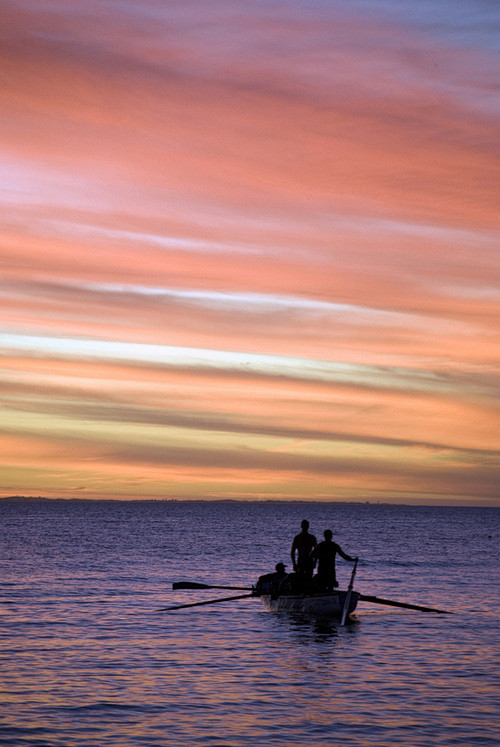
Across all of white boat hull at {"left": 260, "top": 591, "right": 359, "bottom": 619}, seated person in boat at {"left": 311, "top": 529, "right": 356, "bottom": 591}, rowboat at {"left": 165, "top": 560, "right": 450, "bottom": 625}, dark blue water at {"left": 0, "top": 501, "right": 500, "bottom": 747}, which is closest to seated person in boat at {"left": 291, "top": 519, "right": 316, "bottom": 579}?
seated person in boat at {"left": 311, "top": 529, "right": 356, "bottom": 591}

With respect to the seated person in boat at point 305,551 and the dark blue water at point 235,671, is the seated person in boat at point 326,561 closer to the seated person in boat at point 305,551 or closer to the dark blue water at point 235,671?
the seated person in boat at point 305,551

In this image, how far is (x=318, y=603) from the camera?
29984 mm

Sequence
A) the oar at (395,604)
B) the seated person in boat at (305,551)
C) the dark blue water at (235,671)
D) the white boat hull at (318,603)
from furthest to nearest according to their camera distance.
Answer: the oar at (395,604)
the seated person in boat at (305,551)
the white boat hull at (318,603)
the dark blue water at (235,671)

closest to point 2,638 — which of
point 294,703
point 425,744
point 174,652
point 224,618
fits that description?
point 174,652

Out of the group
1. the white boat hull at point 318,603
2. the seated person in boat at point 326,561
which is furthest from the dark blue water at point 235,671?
the seated person in boat at point 326,561

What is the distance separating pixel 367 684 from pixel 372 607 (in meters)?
16.4

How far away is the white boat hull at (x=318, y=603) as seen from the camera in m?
29.5

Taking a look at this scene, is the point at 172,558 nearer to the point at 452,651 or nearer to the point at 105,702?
the point at 452,651

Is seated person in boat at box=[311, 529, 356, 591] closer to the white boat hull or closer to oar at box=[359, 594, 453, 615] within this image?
the white boat hull

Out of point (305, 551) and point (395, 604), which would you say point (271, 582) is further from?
point (395, 604)

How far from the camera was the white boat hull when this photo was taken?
2948cm

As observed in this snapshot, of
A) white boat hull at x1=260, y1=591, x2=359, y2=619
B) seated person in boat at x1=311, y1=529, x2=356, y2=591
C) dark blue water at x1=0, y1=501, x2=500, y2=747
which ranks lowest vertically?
dark blue water at x1=0, y1=501, x2=500, y2=747

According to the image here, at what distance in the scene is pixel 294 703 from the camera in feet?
60.9

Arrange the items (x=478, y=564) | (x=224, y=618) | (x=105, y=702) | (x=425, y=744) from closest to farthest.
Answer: (x=425, y=744)
(x=105, y=702)
(x=224, y=618)
(x=478, y=564)
